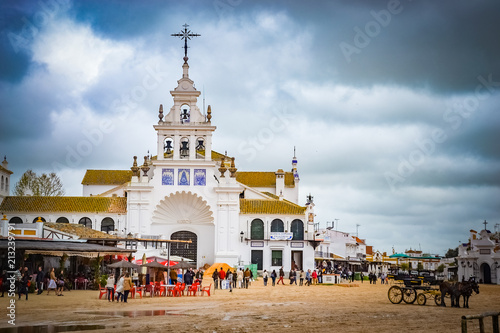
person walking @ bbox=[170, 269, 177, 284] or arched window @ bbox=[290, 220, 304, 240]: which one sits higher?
arched window @ bbox=[290, 220, 304, 240]

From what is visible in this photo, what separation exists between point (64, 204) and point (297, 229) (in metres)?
Result: 21.0

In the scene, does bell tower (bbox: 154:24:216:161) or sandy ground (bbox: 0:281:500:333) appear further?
bell tower (bbox: 154:24:216:161)

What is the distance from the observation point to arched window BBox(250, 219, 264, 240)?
184ft

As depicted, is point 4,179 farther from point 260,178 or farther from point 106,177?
point 260,178

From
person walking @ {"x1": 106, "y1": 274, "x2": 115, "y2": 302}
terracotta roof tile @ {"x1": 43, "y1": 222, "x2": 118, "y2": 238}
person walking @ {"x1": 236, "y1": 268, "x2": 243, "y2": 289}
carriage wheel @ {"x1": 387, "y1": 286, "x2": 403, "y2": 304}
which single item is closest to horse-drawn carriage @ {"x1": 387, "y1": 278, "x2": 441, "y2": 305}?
carriage wheel @ {"x1": 387, "y1": 286, "x2": 403, "y2": 304}

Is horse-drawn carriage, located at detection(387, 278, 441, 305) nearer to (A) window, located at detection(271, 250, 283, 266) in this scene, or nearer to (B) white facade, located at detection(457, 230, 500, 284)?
(A) window, located at detection(271, 250, 283, 266)

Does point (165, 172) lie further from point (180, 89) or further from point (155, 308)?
point (155, 308)

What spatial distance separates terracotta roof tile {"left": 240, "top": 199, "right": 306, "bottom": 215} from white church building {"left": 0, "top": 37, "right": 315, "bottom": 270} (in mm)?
90

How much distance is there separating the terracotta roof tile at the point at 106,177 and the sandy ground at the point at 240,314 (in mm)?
40661

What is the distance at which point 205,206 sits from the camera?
55.5 m

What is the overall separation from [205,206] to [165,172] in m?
4.65

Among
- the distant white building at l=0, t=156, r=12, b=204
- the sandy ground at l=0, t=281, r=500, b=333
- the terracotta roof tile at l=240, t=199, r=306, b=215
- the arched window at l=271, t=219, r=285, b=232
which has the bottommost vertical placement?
the sandy ground at l=0, t=281, r=500, b=333

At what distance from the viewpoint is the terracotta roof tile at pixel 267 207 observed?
185 ft

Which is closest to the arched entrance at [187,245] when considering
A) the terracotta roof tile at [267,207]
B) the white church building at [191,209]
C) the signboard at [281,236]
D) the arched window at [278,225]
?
the white church building at [191,209]
